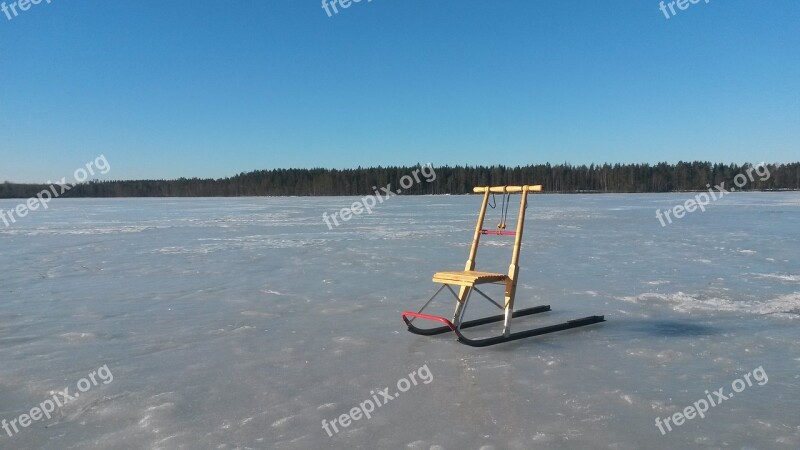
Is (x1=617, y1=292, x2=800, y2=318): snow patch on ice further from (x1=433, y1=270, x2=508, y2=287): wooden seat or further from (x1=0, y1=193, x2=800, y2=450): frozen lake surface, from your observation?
(x1=433, y1=270, x2=508, y2=287): wooden seat

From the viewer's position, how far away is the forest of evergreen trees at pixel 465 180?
103 metres

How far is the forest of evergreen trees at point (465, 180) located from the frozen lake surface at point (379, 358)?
92955mm

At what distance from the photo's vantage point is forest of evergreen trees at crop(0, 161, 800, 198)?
103 m

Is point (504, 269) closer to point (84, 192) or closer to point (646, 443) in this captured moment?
point (646, 443)

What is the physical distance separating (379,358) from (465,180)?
100 m

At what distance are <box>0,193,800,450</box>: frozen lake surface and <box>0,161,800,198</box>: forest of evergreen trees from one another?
92955 millimetres

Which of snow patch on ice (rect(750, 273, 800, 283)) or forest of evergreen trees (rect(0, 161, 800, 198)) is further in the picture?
forest of evergreen trees (rect(0, 161, 800, 198))

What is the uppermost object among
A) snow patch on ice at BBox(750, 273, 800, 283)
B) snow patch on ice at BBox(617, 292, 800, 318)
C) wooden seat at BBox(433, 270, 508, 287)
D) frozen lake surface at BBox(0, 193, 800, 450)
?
wooden seat at BBox(433, 270, 508, 287)

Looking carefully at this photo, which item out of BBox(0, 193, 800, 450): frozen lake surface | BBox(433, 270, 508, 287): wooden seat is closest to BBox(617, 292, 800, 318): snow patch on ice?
BBox(0, 193, 800, 450): frozen lake surface

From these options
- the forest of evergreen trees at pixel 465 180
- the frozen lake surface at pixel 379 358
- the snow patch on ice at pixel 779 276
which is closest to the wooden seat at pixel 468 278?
the frozen lake surface at pixel 379 358

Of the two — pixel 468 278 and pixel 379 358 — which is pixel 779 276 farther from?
pixel 379 358

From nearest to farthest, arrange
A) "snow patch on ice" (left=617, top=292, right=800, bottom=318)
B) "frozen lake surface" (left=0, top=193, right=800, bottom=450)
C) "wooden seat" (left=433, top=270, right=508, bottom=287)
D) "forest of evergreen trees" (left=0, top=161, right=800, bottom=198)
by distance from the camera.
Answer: "frozen lake surface" (left=0, top=193, right=800, bottom=450) < "wooden seat" (left=433, top=270, right=508, bottom=287) < "snow patch on ice" (left=617, top=292, right=800, bottom=318) < "forest of evergreen trees" (left=0, top=161, right=800, bottom=198)

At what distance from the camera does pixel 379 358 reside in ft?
13.3

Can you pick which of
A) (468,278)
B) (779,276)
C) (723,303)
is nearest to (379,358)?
(468,278)
